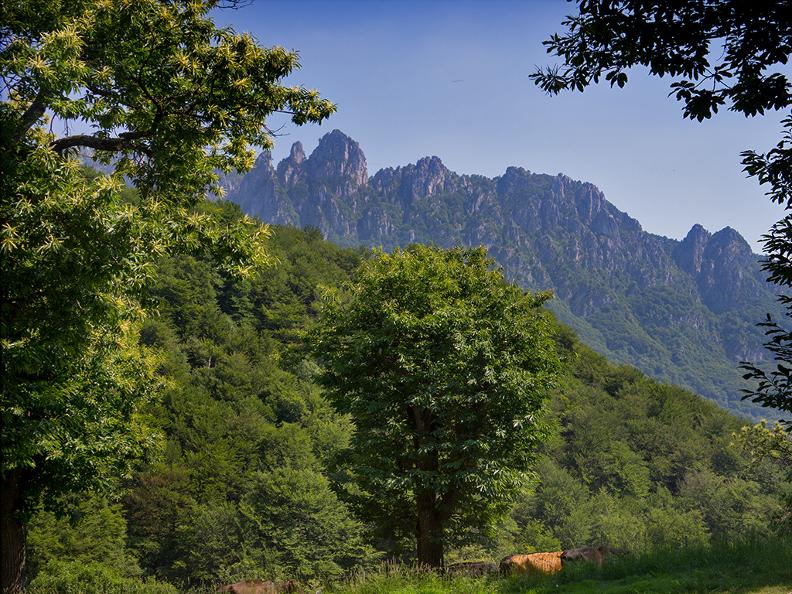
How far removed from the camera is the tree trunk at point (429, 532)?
16.7 meters

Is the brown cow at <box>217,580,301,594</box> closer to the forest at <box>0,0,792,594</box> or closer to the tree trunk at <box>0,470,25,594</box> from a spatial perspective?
the forest at <box>0,0,792,594</box>

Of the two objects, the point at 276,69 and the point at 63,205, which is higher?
the point at 276,69

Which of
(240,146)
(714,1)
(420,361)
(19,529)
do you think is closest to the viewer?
(714,1)

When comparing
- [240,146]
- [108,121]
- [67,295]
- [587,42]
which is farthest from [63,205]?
[587,42]

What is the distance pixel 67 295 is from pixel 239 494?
56239 millimetres

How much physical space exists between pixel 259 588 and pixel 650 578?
27.0ft

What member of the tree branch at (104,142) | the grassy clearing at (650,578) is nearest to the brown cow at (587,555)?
the grassy clearing at (650,578)

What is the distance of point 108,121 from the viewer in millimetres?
9641

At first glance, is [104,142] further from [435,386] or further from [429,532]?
[429,532]

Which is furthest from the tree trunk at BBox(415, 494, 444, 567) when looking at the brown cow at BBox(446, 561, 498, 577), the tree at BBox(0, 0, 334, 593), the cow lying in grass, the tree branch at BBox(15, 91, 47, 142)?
the tree branch at BBox(15, 91, 47, 142)

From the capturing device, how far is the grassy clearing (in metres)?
9.94

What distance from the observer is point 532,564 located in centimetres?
1259

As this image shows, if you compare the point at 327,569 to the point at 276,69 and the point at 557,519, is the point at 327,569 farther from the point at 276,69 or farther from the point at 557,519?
the point at 276,69

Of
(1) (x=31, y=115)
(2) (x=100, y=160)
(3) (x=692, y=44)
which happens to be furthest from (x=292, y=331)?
(3) (x=692, y=44)
